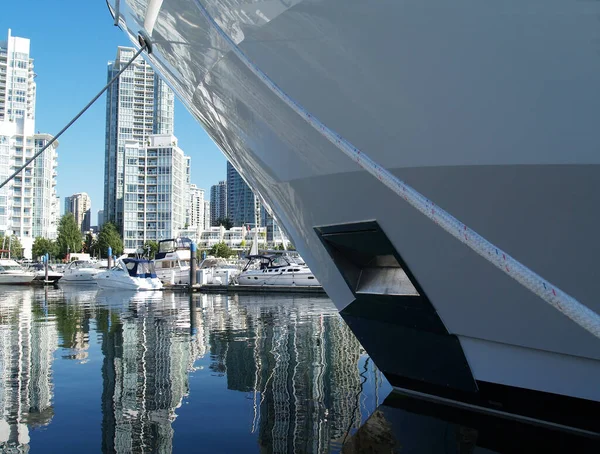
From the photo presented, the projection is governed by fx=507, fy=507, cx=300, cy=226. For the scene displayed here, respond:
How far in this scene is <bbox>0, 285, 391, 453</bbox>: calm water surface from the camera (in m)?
4.11

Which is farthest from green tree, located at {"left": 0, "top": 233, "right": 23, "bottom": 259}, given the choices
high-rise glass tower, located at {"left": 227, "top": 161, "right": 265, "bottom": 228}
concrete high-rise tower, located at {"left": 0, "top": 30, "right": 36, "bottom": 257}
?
high-rise glass tower, located at {"left": 227, "top": 161, "right": 265, "bottom": 228}

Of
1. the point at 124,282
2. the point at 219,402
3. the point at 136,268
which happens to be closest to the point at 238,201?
the point at 136,268

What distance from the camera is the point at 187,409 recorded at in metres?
4.93

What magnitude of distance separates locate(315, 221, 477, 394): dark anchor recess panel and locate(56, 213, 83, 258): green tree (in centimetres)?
6867

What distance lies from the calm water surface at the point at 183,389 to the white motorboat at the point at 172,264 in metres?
19.7

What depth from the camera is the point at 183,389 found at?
5664 mm

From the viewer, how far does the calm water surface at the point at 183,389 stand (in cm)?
411

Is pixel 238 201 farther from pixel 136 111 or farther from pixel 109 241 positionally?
pixel 109 241

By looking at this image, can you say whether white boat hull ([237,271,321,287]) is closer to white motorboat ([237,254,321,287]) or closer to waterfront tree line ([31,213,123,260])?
white motorboat ([237,254,321,287])

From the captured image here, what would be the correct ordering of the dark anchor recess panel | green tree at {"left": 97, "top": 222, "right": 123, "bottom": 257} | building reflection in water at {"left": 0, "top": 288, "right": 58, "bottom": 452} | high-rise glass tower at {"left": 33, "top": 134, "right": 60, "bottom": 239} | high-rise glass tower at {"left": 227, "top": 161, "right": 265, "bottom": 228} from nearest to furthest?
the dark anchor recess panel, building reflection in water at {"left": 0, "top": 288, "right": 58, "bottom": 452}, green tree at {"left": 97, "top": 222, "right": 123, "bottom": 257}, high-rise glass tower at {"left": 33, "top": 134, "right": 60, "bottom": 239}, high-rise glass tower at {"left": 227, "top": 161, "right": 265, "bottom": 228}

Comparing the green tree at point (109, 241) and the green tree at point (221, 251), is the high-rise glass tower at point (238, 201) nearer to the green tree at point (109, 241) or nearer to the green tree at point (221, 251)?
the green tree at point (221, 251)

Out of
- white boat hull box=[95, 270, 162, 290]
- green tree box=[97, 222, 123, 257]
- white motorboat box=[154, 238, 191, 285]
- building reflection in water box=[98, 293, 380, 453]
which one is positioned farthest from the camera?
green tree box=[97, 222, 123, 257]

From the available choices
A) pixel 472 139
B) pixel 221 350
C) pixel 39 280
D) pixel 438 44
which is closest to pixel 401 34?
pixel 438 44

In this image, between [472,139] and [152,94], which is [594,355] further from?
[152,94]
